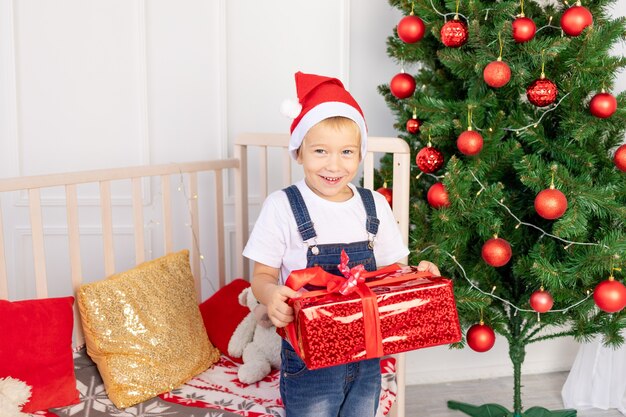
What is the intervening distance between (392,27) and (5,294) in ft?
5.34

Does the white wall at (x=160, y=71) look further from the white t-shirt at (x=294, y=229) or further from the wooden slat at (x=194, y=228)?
the white t-shirt at (x=294, y=229)

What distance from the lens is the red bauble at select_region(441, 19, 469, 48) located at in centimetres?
184

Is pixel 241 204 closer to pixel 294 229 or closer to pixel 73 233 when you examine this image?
pixel 73 233

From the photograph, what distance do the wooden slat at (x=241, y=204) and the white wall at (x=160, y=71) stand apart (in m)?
0.22

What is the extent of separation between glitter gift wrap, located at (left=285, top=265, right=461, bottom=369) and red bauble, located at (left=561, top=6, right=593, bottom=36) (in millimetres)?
838

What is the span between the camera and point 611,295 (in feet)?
5.53

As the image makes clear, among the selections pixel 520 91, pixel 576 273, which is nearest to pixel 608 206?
pixel 576 273

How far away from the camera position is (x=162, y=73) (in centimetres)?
238

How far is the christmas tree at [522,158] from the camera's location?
1.74m

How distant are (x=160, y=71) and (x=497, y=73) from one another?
4.00ft

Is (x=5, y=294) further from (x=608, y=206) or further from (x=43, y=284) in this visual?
(x=608, y=206)

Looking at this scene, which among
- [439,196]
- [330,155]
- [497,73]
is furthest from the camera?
[439,196]

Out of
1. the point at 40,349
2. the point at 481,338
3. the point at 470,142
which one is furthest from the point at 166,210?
the point at 481,338

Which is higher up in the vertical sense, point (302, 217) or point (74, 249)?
point (302, 217)
